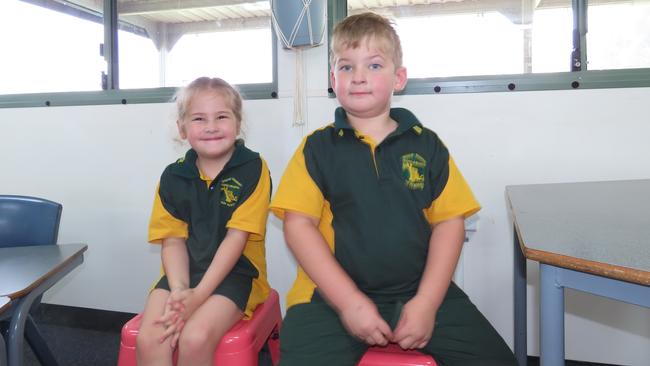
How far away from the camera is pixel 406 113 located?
1256 millimetres

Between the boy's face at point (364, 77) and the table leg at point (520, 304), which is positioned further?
the table leg at point (520, 304)

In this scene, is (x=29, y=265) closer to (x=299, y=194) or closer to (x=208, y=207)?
(x=208, y=207)

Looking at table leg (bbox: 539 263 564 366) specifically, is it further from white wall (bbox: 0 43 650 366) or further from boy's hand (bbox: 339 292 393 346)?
white wall (bbox: 0 43 650 366)

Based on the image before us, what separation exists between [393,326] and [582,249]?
0.42m

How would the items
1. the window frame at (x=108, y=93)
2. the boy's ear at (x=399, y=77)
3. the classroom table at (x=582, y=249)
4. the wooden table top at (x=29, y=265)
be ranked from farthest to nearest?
the window frame at (x=108, y=93) < the boy's ear at (x=399, y=77) < the wooden table top at (x=29, y=265) < the classroom table at (x=582, y=249)

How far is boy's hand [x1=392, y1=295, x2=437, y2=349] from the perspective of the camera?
38.9 inches

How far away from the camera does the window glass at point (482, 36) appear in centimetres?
178

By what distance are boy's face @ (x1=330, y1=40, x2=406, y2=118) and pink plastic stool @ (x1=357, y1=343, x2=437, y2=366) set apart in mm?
590

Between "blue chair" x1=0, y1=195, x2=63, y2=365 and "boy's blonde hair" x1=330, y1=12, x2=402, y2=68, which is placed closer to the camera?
"boy's blonde hair" x1=330, y1=12, x2=402, y2=68

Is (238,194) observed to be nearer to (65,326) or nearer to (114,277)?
(114,277)

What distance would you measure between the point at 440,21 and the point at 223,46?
3.18ft

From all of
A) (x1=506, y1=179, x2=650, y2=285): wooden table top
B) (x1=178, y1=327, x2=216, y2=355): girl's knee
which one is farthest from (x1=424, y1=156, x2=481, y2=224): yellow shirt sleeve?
(x1=178, y1=327, x2=216, y2=355): girl's knee

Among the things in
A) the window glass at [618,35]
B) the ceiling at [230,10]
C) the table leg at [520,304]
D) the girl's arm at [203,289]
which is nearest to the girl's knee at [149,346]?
the girl's arm at [203,289]

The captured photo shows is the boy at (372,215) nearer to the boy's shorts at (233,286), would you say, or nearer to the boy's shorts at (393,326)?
the boy's shorts at (393,326)
